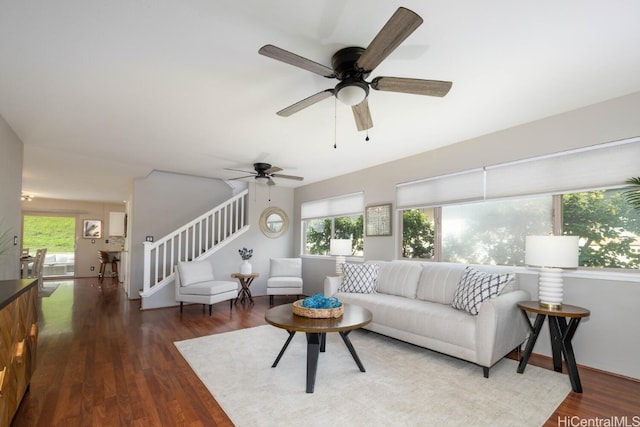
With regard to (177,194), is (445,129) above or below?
above

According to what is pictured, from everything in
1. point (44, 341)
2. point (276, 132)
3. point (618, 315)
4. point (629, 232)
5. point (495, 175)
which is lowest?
point (44, 341)

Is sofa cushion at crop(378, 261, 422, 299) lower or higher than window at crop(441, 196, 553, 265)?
lower

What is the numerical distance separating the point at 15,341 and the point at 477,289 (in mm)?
3640

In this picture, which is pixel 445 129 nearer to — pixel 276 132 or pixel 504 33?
pixel 504 33

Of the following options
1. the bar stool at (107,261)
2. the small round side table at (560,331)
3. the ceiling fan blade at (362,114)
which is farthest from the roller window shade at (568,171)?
the bar stool at (107,261)

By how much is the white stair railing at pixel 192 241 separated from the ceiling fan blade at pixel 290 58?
4654 millimetres

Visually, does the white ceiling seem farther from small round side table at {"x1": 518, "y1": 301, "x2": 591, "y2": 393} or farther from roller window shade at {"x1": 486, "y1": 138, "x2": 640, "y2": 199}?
small round side table at {"x1": 518, "y1": 301, "x2": 591, "y2": 393}

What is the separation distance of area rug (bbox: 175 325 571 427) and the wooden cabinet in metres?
1.17

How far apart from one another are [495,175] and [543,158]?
52 centimetres

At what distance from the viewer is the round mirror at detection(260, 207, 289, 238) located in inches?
270

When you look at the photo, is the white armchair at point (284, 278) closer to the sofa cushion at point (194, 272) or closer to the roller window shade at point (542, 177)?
the sofa cushion at point (194, 272)

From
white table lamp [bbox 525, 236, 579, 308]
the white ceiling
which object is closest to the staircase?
the white ceiling

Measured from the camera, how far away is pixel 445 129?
3590 millimetres

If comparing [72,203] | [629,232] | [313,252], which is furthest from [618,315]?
[72,203]
